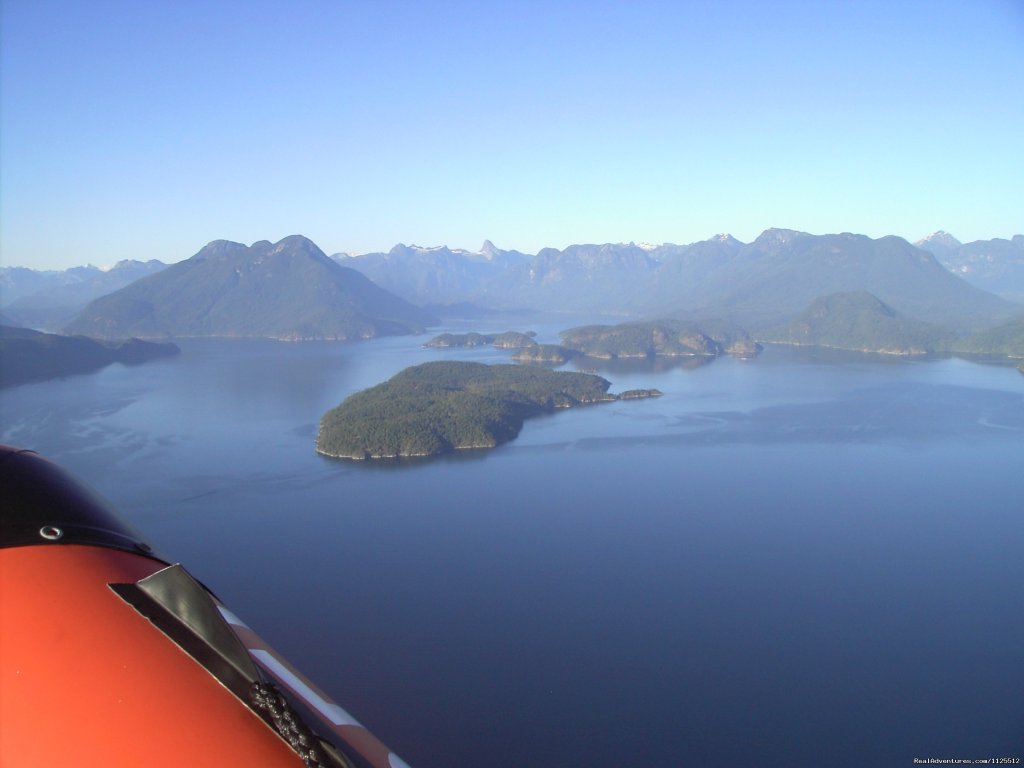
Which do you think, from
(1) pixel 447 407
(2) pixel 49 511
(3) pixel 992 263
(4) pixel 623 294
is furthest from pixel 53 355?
(3) pixel 992 263

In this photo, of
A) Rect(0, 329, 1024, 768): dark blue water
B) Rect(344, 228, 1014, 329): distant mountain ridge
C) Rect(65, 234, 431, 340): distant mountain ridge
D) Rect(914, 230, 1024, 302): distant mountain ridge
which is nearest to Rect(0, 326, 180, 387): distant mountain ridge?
Rect(0, 329, 1024, 768): dark blue water

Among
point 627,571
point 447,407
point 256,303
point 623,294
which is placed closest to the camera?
point 627,571

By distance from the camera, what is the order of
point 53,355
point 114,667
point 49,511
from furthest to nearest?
1. point 53,355
2. point 49,511
3. point 114,667

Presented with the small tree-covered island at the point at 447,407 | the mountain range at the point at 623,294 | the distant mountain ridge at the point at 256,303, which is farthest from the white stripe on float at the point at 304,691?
the distant mountain ridge at the point at 256,303

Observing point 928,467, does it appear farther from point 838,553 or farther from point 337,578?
point 337,578

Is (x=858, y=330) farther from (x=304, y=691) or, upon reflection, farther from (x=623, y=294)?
(x=304, y=691)

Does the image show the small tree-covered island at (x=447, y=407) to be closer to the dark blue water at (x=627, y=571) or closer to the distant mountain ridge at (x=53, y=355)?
the dark blue water at (x=627, y=571)

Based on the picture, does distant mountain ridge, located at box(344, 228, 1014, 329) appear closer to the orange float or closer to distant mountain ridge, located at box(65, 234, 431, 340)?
distant mountain ridge, located at box(65, 234, 431, 340)
